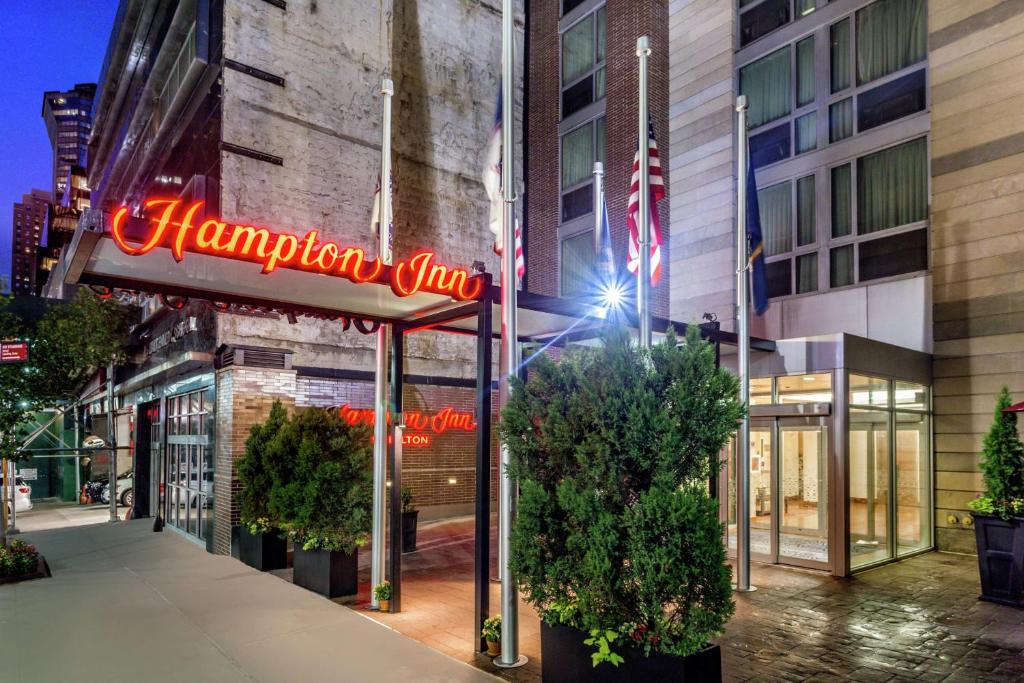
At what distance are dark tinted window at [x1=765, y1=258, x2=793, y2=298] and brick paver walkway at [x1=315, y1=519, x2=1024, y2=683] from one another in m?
6.57

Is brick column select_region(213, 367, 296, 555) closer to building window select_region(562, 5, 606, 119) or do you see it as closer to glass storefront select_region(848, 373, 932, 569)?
glass storefront select_region(848, 373, 932, 569)

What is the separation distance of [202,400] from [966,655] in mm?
14245

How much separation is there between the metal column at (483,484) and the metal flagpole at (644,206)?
2038mm

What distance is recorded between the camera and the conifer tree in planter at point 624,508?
206 inches

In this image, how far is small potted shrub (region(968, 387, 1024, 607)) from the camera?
9406 mm

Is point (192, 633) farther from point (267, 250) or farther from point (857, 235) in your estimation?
point (857, 235)

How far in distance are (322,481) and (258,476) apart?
2.51 meters

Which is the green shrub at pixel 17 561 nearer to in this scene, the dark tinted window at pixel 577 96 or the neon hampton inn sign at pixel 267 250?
the neon hampton inn sign at pixel 267 250

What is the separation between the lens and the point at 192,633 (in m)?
8.21

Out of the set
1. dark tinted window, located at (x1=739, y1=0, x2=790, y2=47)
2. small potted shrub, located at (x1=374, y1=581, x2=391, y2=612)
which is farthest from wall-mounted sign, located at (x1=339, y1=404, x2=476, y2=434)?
dark tinted window, located at (x1=739, y1=0, x2=790, y2=47)

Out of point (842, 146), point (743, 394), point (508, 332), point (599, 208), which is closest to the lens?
point (508, 332)

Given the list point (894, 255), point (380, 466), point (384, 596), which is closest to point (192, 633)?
A: point (384, 596)

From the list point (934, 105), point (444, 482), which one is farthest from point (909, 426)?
point (444, 482)

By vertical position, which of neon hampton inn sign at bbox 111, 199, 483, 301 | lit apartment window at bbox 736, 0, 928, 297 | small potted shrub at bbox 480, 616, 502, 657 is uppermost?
lit apartment window at bbox 736, 0, 928, 297
